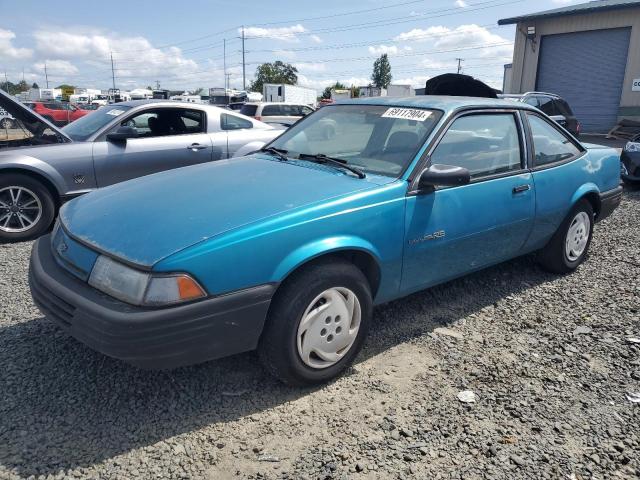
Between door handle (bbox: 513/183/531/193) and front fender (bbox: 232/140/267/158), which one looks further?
front fender (bbox: 232/140/267/158)

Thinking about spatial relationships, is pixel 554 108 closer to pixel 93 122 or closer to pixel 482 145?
pixel 482 145

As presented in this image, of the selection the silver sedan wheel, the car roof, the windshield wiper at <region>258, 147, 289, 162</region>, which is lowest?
the silver sedan wheel

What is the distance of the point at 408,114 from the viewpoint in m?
3.56

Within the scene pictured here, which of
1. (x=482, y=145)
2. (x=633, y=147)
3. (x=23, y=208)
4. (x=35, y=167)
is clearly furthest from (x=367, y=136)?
(x=633, y=147)

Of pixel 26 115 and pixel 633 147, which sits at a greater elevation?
pixel 26 115

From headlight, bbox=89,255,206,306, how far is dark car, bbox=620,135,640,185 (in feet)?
26.6

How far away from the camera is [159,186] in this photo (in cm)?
322

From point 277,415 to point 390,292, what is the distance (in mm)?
1016

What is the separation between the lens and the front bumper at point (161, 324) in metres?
2.27

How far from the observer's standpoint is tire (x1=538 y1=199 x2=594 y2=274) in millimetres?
4430

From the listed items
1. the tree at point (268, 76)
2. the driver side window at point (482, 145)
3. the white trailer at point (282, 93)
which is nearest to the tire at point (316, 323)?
the driver side window at point (482, 145)

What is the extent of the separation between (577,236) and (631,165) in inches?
189

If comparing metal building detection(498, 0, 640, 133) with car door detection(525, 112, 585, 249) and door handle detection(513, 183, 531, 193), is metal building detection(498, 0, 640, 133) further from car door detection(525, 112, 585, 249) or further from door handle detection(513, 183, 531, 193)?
door handle detection(513, 183, 531, 193)

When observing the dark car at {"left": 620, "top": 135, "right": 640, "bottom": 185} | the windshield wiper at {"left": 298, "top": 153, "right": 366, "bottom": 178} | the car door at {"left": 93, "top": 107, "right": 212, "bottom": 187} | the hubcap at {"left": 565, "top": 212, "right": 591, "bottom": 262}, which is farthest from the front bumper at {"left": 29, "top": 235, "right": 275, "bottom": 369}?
the dark car at {"left": 620, "top": 135, "right": 640, "bottom": 185}
